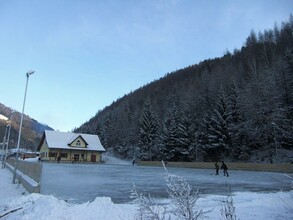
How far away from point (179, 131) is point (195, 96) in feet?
53.5

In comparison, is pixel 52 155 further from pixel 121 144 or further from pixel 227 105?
pixel 227 105

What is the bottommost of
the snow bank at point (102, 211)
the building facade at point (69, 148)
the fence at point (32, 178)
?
the snow bank at point (102, 211)

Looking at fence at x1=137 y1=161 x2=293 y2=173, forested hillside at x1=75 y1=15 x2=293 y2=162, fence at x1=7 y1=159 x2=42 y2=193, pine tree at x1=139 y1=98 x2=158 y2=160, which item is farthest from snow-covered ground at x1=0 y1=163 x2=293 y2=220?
pine tree at x1=139 y1=98 x2=158 y2=160

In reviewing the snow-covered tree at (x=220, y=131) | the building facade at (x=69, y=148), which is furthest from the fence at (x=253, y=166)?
the building facade at (x=69, y=148)

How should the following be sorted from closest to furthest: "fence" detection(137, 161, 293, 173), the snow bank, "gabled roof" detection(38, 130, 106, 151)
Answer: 1. the snow bank
2. "fence" detection(137, 161, 293, 173)
3. "gabled roof" detection(38, 130, 106, 151)

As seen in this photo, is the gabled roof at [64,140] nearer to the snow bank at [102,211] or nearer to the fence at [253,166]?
the fence at [253,166]

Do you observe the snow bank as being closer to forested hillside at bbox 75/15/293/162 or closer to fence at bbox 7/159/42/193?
fence at bbox 7/159/42/193

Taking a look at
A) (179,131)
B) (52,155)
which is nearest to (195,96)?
(179,131)

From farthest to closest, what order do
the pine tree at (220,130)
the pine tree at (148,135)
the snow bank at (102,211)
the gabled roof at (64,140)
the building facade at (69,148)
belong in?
1. the pine tree at (148,135)
2. the gabled roof at (64,140)
3. the building facade at (69,148)
4. the pine tree at (220,130)
5. the snow bank at (102,211)

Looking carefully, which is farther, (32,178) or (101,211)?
(32,178)

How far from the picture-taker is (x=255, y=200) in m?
11.0

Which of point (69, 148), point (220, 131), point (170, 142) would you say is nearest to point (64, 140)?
point (69, 148)

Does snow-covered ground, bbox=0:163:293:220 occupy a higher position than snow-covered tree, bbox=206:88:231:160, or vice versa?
snow-covered tree, bbox=206:88:231:160

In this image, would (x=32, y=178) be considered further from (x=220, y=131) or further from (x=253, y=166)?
(x=220, y=131)
